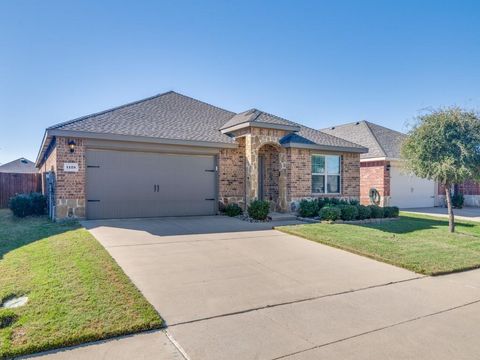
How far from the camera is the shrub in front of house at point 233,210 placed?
39.9 ft

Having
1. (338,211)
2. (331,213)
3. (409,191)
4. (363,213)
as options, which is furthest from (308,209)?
(409,191)

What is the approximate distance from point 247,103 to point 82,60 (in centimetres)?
815

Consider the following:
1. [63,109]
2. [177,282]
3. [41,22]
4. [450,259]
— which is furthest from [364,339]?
[63,109]

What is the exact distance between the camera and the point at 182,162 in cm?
1184

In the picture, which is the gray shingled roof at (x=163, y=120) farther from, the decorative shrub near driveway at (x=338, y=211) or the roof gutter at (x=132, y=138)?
the decorative shrub near driveway at (x=338, y=211)

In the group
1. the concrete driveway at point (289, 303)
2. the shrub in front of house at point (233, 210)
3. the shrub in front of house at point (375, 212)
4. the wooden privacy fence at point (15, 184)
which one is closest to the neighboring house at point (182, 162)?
the shrub in front of house at point (233, 210)

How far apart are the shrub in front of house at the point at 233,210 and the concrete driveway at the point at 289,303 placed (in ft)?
14.0

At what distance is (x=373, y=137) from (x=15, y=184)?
1976 cm

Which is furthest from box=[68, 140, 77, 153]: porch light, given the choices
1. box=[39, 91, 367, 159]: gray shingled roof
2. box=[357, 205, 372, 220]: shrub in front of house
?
box=[357, 205, 372, 220]: shrub in front of house

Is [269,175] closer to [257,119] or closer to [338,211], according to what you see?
[257,119]

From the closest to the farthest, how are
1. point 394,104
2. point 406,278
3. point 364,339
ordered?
point 364,339, point 406,278, point 394,104

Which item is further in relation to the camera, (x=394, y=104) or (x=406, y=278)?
(x=394, y=104)

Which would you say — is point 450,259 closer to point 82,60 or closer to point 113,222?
point 113,222

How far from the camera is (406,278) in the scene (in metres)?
5.75
